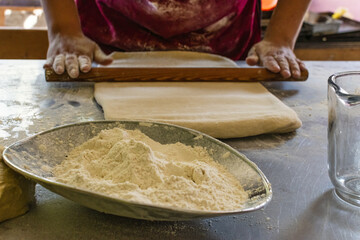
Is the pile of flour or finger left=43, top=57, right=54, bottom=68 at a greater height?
the pile of flour

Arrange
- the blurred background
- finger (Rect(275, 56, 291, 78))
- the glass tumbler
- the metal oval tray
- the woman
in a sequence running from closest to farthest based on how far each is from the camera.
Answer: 1. the metal oval tray
2. the glass tumbler
3. finger (Rect(275, 56, 291, 78))
4. the woman
5. the blurred background

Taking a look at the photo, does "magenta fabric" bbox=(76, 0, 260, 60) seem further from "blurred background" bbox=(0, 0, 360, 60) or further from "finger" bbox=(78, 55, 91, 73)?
"blurred background" bbox=(0, 0, 360, 60)

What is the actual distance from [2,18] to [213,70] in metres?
1.78

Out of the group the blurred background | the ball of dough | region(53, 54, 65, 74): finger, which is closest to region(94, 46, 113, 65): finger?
region(53, 54, 65, 74): finger

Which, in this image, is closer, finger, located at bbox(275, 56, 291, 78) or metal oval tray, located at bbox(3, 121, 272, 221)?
metal oval tray, located at bbox(3, 121, 272, 221)

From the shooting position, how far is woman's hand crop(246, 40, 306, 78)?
136 cm

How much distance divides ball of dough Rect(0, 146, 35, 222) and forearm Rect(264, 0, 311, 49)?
1.23 meters

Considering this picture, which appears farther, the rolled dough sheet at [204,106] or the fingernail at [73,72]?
the fingernail at [73,72]

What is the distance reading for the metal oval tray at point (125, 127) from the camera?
1.76ft

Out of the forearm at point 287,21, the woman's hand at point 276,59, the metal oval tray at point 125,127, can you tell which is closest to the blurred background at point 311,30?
the forearm at point 287,21

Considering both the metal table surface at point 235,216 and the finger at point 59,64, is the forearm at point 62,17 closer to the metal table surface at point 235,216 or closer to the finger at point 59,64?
the finger at point 59,64

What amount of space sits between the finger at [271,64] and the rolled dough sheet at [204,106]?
0.10 meters

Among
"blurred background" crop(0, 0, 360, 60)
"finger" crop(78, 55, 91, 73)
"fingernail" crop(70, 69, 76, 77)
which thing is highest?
"finger" crop(78, 55, 91, 73)

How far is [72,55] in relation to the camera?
136 cm
